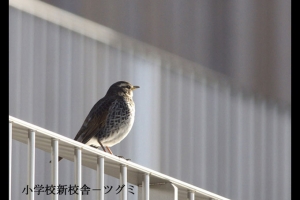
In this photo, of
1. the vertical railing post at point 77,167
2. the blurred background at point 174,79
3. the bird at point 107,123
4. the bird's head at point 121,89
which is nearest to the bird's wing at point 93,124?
the bird at point 107,123

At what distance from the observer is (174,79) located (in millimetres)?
3545

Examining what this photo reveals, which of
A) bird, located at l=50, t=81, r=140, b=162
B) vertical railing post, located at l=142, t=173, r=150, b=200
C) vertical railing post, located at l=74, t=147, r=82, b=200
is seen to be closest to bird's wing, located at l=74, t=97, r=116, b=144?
bird, located at l=50, t=81, r=140, b=162

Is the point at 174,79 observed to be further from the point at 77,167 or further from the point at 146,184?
the point at 77,167

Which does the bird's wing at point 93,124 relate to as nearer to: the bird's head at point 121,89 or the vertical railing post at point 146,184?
the bird's head at point 121,89

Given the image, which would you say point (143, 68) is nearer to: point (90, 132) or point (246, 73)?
point (246, 73)

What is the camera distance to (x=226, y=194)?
353cm

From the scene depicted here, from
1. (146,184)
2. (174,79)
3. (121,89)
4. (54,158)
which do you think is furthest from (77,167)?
(174,79)

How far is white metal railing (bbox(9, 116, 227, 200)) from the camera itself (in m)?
1.38

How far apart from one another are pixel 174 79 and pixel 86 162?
2.01 m

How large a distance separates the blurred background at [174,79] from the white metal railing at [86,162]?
1544 millimetres

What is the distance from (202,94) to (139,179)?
2010 millimetres

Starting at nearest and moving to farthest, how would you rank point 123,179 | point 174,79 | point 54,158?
point 54,158, point 123,179, point 174,79

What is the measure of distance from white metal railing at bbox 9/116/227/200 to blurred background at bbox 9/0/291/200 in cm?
154
